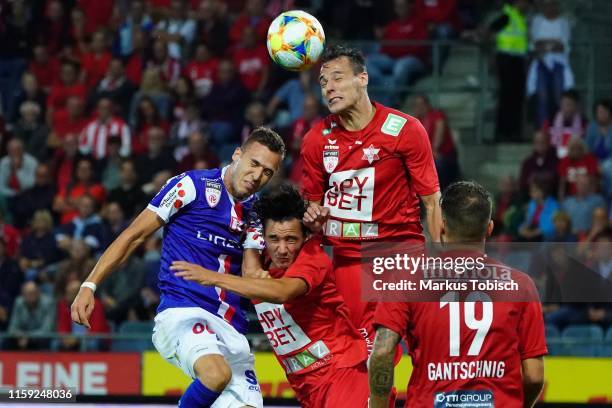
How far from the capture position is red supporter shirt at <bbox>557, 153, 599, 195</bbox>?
44.7 ft

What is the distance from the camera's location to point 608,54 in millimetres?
15523

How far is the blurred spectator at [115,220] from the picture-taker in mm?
13891

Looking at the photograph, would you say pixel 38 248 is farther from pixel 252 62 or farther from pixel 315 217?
pixel 315 217

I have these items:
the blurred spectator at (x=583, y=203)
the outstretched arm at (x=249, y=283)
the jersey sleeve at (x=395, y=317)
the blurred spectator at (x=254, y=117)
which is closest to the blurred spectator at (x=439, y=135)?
the blurred spectator at (x=583, y=203)

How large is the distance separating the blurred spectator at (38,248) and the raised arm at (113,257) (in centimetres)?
705

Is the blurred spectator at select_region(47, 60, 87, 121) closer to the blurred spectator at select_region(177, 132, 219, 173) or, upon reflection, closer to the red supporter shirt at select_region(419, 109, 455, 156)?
the blurred spectator at select_region(177, 132, 219, 173)

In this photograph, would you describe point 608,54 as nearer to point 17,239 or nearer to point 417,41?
point 417,41

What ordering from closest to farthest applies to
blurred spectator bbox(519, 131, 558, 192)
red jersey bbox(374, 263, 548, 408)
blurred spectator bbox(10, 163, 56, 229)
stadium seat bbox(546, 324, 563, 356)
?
1. red jersey bbox(374, 263, 548, 408)
2. stadium seat bbox(546, 324, 563, 356)
3. blurred spectator bbox(519, 131, 558, 192)
4. blurred spectator bbox(10, 163, 56, 229)

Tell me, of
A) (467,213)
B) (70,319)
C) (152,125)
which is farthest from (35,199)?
(467,213)

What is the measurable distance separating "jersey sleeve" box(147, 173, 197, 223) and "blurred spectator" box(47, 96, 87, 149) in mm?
8793

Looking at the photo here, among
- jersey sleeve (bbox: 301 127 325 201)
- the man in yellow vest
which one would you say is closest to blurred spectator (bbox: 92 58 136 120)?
the man in yellow vest

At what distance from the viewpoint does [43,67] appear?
1723cm

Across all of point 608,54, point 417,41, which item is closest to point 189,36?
point 417,41

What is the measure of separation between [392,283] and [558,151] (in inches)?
321
